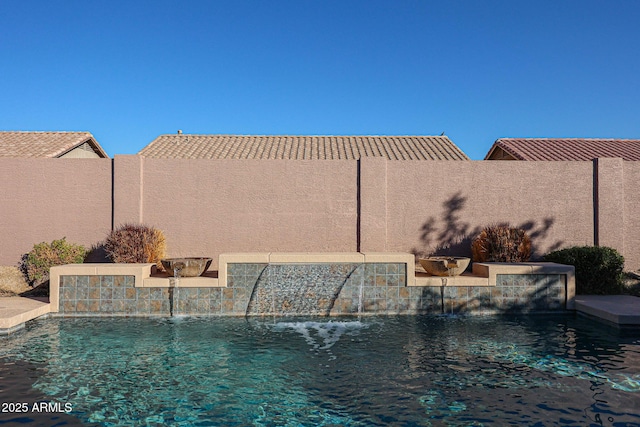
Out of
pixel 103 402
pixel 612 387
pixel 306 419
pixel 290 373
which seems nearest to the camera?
pixel 306 419

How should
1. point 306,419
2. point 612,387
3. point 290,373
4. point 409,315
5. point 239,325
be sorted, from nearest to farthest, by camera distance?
point 306,419, point 612,387, point 290,373, point 239,325, point 409,315

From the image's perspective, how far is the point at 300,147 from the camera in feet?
60.9

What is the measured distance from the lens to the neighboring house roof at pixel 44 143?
16562 millimetres

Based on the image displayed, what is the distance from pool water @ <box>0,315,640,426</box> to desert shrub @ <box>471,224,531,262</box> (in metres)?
3.14

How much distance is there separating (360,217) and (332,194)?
919 mm

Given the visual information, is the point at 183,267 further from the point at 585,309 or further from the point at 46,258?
the point at 585,309

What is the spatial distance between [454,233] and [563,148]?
931 cm

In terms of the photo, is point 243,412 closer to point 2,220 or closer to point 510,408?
point 510,408

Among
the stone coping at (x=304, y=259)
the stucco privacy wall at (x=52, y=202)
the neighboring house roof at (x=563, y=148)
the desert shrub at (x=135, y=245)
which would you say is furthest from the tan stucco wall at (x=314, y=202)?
the neighboring house roof at (x=563, y=148)

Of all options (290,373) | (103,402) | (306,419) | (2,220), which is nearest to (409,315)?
(290,373)

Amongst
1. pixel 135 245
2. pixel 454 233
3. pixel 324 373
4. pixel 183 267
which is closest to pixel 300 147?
pixel 454 233

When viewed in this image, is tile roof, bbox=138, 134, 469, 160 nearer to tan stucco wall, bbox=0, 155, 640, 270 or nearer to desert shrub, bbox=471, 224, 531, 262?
tan stucco wall, bbox=0, 155, 640, 270

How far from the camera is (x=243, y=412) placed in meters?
4.37

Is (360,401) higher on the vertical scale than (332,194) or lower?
lower
